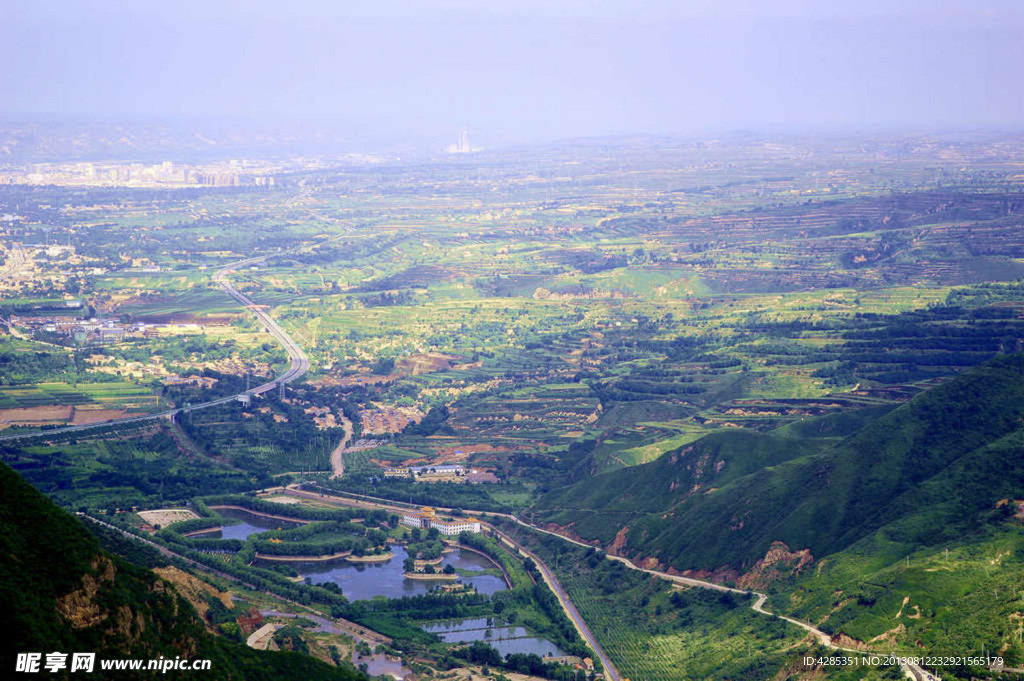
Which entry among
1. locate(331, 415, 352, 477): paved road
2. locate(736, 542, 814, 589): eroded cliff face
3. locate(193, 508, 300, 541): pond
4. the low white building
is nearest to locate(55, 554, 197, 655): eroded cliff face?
locate(736, 542, 814, 589): eroded cliff face

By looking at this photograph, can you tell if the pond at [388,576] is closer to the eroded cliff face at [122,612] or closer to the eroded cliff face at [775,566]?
the eroded cliff face at [775,566]

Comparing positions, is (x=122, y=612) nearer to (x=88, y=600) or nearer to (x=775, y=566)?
(x=88, y=600)

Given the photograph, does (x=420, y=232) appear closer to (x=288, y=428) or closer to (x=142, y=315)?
(x=142, y=315)

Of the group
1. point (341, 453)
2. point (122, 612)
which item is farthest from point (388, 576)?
point (122, 612)

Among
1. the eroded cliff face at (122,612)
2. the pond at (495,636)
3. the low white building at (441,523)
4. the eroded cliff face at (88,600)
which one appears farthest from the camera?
the low white building at (441,523)

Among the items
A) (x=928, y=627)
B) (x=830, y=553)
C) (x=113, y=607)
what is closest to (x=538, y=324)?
(x=830, y=553)

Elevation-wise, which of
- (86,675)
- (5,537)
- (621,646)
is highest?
(5,537)

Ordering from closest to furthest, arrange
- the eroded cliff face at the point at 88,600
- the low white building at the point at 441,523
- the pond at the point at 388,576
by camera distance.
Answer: the eroded cliff face at the point at 88,600, the pond at the point at 388,576, the low white building at the point at 441,523

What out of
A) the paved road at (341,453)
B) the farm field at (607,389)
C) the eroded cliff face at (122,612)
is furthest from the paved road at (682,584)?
the eroded cliff face at (122,612)
